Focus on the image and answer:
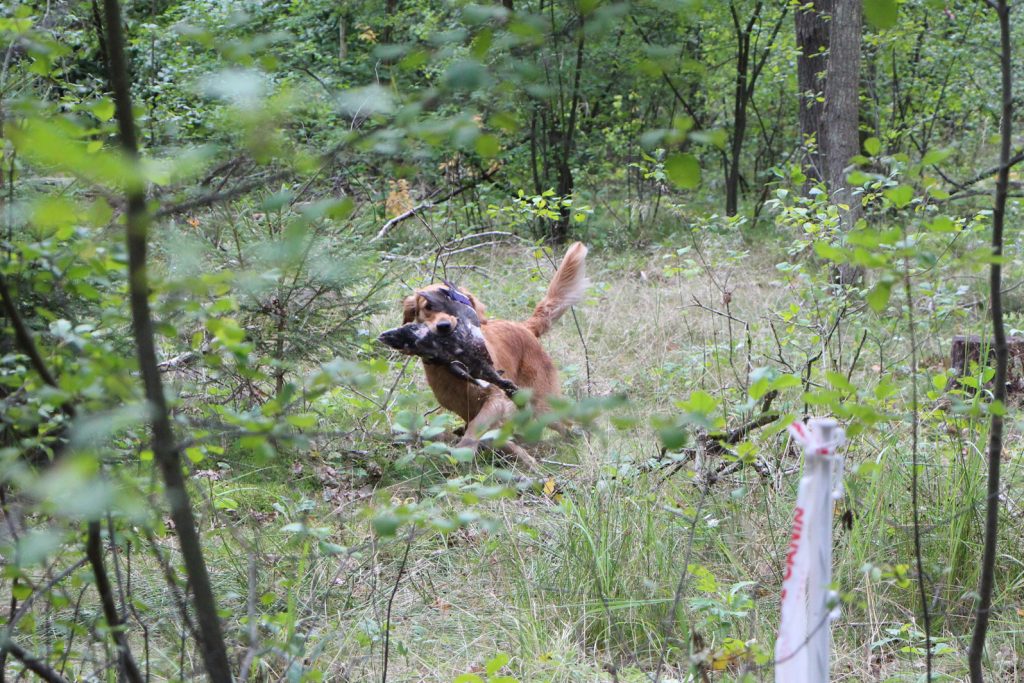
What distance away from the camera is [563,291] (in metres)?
6.55

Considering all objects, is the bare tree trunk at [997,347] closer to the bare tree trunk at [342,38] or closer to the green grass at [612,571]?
the green grass at [612,571]

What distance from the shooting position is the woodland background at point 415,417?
62.2 inches

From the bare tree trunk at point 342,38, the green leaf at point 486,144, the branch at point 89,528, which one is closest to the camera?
the green leaf at point 486,144

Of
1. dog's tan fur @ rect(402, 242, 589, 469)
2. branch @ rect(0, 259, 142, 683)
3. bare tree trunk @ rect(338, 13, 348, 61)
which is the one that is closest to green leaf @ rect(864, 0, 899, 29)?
branch @ rect(0, 259, 142, 683)

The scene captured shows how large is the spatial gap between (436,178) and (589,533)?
9.46 meters

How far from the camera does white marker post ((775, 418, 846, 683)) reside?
5.98ft

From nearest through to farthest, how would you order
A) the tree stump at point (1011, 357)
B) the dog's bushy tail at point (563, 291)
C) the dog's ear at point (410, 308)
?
the dog's ear at point (410, 308) → the tree stump at point (1011, 357) → the dog's bushy tail at point (563, 291)

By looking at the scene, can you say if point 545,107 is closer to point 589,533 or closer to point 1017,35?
point 1017,35

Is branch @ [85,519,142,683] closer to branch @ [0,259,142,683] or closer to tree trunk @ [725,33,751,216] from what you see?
branch @ [0,259,142,683]

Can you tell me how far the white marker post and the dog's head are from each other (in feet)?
11.8

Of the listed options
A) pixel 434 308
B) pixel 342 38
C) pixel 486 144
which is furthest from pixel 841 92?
pixel 486 144

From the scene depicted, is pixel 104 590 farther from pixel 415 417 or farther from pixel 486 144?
pixel 486 144

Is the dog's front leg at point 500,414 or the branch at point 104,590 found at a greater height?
the branch at point 104,590

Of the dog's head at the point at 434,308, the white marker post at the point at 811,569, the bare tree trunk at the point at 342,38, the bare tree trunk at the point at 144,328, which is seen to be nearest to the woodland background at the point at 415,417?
the bare tree trunk at the point at 144,328
